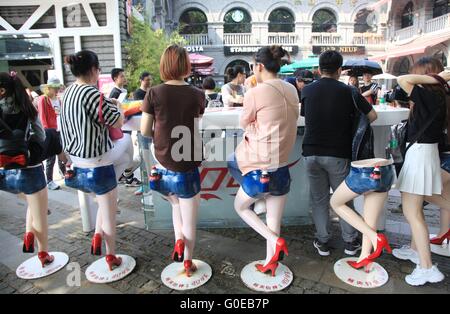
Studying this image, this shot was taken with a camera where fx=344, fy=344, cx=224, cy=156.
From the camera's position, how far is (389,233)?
3.70 m

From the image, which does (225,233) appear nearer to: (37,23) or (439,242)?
(439,242)

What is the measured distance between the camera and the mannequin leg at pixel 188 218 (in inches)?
104

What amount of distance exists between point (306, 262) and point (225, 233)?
974mm

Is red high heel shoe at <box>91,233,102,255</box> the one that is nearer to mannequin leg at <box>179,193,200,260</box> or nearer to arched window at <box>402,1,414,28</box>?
mannequin leg at <box>179,193,200,260</box>

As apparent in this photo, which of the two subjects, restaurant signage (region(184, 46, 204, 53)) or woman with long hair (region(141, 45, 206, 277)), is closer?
woman with long hair (region(141, 45, 206, 277))

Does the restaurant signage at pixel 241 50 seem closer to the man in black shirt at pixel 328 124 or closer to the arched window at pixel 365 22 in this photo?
the arched window at pixel 365 22

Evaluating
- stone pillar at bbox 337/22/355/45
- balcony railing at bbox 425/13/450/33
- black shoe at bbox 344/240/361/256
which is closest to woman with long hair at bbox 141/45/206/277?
black shoe at bbox 344/240/361/256

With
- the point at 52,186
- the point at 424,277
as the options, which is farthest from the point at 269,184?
the point at 52,186

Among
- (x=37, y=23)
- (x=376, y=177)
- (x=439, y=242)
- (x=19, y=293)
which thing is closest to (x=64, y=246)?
(x=19, y=293)

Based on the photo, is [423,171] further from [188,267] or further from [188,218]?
[188,267]

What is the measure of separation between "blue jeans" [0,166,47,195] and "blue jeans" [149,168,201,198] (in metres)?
1.03

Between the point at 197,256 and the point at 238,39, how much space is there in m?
20.7

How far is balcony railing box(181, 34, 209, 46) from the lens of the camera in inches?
866
